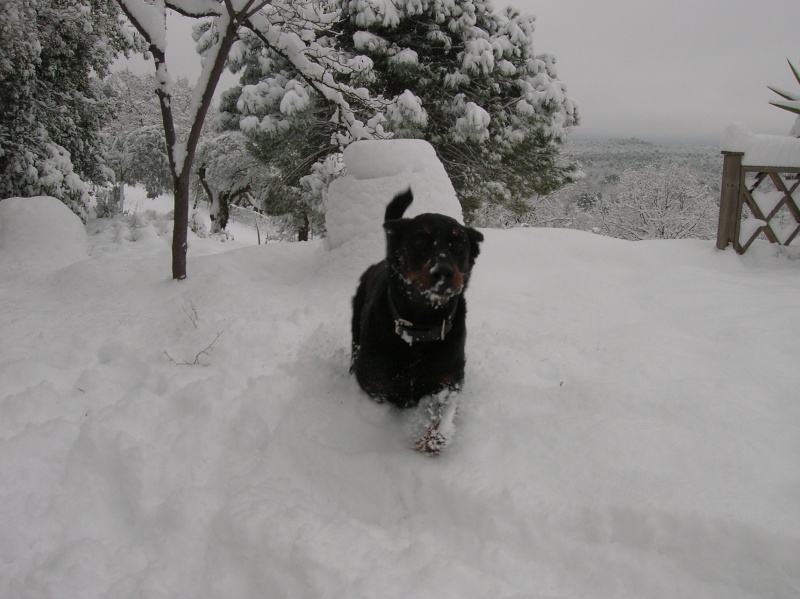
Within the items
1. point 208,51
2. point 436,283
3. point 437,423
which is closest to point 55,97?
point 208,51

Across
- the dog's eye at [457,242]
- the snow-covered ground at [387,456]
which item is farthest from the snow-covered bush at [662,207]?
the dog's eye at [457,242]

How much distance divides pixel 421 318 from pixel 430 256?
0.35 metres

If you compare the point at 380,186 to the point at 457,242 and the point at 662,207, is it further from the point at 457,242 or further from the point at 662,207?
the point at 662,207

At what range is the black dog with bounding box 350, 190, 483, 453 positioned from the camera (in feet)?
8.62

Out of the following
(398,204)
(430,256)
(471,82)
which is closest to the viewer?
(430,256)

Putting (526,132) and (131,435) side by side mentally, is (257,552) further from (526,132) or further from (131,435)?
(526,132)

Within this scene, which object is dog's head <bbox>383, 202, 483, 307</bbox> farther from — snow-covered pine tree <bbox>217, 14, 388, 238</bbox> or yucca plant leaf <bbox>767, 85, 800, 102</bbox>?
snow-covered pine tree <bbox>217, 14, 388, 238</bbox>

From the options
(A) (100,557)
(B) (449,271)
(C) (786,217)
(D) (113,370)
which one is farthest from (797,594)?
(C) (786,217)

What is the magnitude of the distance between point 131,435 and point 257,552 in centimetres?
118

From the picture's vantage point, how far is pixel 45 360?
3531 millimetres

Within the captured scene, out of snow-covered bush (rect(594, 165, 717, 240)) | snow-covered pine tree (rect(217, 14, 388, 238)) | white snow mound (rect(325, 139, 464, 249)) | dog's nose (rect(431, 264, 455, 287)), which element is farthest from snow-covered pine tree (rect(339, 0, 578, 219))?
snow-covered bush (rect(594, 165, 717, 240))

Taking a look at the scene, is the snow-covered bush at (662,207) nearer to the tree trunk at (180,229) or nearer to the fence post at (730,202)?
the fence post at (730,202)

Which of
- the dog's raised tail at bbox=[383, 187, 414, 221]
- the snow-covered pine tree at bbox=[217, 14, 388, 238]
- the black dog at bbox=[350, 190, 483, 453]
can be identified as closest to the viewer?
the black dog at bbox=[350, 190, 483, 453]

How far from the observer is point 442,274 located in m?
2.48
